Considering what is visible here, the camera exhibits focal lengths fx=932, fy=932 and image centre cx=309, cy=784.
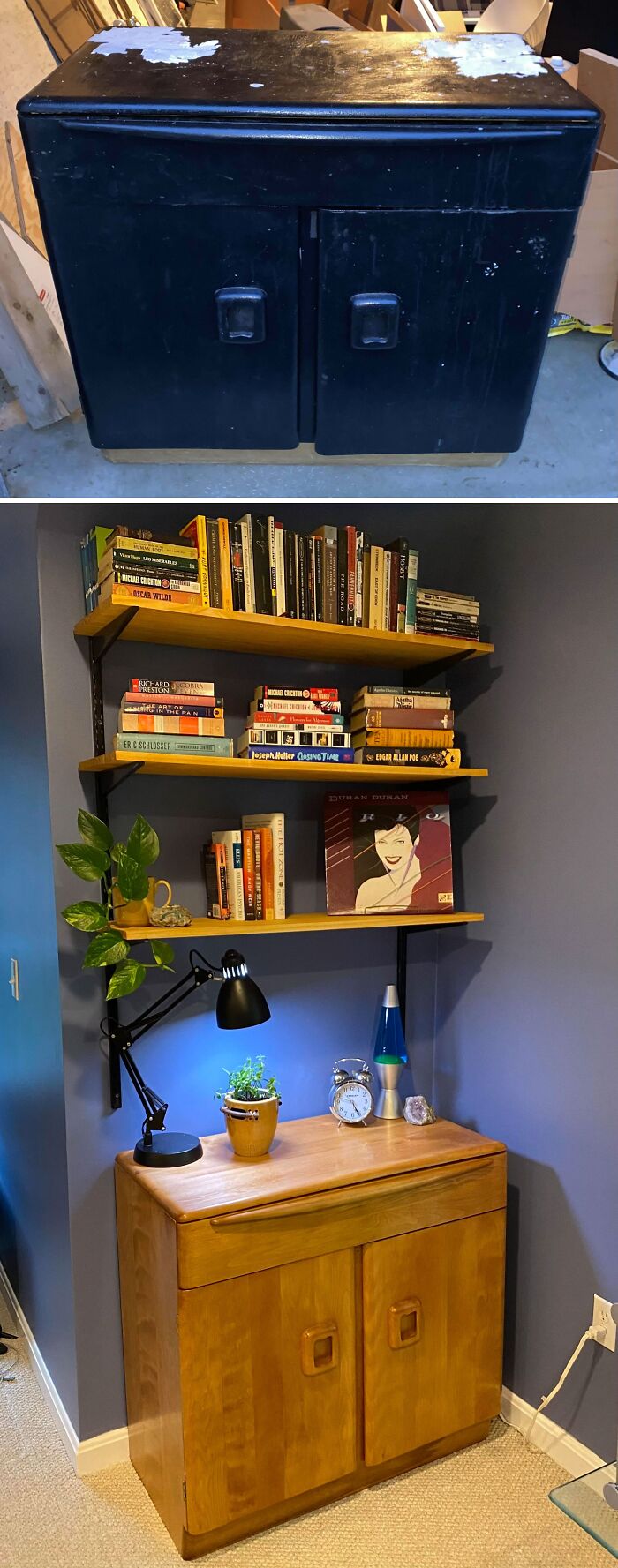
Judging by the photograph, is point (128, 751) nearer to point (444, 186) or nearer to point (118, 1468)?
point (444, 186)

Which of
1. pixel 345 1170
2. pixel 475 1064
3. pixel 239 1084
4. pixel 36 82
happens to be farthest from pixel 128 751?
pixel 36 82

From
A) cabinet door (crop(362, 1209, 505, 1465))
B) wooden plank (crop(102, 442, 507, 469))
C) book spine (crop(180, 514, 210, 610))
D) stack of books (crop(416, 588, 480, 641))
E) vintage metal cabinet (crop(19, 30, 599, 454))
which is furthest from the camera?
stack of books (crop(416, 588, 480, 641))

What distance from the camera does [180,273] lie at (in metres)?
0.55

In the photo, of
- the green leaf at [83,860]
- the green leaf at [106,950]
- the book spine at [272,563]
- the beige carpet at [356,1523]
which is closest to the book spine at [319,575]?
the book spine at [272,563]

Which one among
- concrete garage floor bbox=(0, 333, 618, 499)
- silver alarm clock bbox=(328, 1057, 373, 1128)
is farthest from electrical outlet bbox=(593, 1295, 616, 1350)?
concrete garage floor bbox=(0, 333, 618, 499)

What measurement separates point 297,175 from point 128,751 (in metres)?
1.41

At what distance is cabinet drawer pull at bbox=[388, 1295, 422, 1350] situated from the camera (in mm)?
2002

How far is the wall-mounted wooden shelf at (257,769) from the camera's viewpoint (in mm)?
1876

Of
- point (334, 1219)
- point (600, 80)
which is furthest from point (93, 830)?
point (600, 80)

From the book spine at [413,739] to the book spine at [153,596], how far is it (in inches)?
21.3

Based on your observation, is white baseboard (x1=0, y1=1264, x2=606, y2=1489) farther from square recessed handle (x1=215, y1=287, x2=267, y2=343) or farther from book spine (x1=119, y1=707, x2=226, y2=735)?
square recessed handle (x1=215, y1=287, x2=267, y2=343)

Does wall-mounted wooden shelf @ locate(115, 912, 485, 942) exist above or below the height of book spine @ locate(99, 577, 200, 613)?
below

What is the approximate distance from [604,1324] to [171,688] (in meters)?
1.61

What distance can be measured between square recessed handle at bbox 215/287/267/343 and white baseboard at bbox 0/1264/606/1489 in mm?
2272
